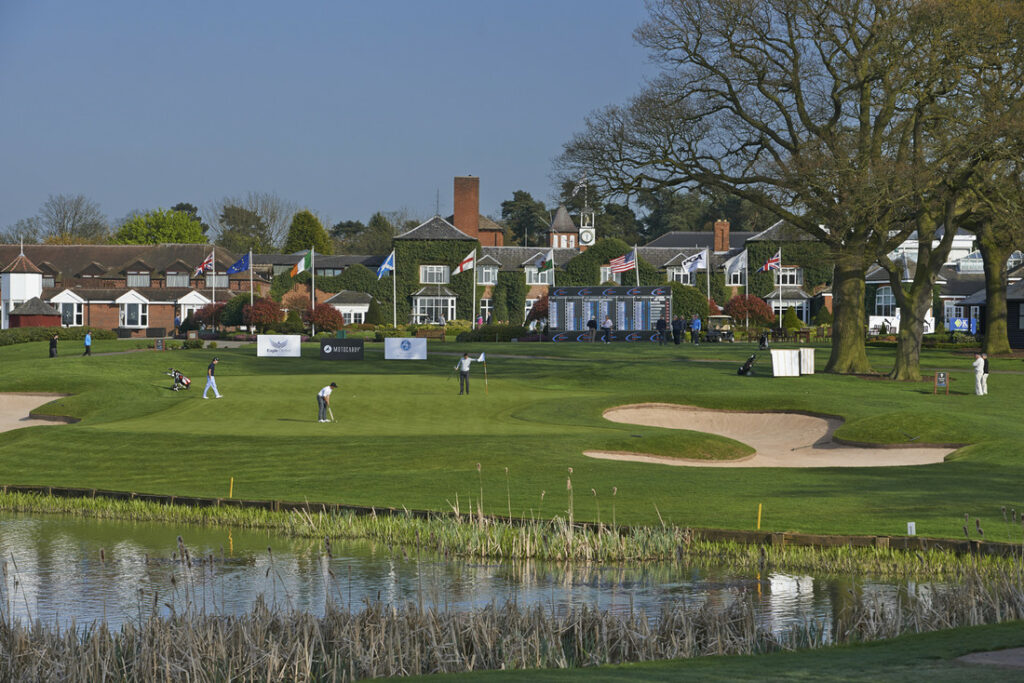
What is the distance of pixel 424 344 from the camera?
205 ft

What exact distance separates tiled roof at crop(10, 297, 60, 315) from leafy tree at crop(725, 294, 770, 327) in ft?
192

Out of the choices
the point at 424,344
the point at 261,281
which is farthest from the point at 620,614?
the point at 261,281

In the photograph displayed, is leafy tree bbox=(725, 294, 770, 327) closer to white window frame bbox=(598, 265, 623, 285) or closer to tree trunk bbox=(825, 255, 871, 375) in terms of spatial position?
white window frame bbox=(598, 265, 623, 285)

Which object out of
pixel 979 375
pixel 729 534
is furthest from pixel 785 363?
pixel 729 534

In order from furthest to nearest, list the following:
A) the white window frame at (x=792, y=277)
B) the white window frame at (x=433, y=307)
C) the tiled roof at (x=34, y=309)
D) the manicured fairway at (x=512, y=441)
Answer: the white window frame at (x=433, y=307) → the white window frame at (x=792, y=277) → the tiled roof at (x=34, y=309) → the manicured fairway at (x=512, y=441)

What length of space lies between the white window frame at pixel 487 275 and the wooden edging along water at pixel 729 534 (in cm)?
9179

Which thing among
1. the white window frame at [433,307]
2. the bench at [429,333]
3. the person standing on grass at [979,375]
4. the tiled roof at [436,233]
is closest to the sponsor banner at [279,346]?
the bench at [429,333]

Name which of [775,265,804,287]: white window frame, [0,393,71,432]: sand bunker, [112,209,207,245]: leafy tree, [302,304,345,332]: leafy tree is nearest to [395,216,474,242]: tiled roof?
[302,304,345,332]: leafy tree

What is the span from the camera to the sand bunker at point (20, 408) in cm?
4384

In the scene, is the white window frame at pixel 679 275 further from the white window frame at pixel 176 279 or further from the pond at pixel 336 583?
the pond at pixel 336 583

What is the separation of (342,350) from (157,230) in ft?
339

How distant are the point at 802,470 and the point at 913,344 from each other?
2495 centimetres

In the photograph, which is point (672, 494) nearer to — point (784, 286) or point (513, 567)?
point (513, 567)

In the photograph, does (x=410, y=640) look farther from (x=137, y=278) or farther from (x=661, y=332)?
(x=137, y=278)
